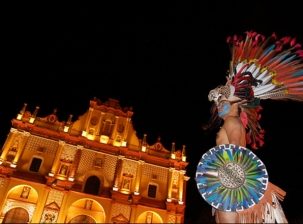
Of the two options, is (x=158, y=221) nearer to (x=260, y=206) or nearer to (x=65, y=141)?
(x=65, y=141)

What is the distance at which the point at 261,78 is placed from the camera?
10.5 meters

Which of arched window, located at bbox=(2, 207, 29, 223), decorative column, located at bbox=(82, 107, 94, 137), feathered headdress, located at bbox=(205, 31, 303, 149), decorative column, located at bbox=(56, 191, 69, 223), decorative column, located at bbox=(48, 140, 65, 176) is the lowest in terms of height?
arched window, located at bbox=(2, 207, 29, 223)

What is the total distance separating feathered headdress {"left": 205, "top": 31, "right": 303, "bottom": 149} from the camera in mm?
10223

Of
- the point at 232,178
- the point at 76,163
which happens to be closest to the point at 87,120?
the point at 76,163

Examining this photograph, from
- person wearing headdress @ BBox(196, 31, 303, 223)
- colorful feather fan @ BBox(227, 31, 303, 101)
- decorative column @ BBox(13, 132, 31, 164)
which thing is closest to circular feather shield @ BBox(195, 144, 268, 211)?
person wearing headdress @ BBox(196, 31, 303, 223)

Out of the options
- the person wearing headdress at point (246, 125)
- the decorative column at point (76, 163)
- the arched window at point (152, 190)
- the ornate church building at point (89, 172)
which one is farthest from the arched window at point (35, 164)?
the person wearing headdress at point (246, 125)

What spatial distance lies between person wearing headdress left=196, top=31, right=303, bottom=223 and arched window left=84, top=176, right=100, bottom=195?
21701mm

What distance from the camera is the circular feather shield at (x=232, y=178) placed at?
8445mm

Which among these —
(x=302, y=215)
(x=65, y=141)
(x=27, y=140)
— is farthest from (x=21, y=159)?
(x=302, y=215)

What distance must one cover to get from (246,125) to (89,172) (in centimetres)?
2320

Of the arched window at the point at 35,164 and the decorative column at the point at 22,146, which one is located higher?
the decorative column at the point at 22,146

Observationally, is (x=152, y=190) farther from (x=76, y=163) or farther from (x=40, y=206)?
(x=40, y=206)

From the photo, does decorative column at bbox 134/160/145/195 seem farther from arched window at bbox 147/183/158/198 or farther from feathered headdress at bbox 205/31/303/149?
feathered headdress at bbox 205/31/303/149

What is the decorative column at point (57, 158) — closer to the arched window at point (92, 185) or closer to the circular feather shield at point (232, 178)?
the arched window at point (92, 185)
